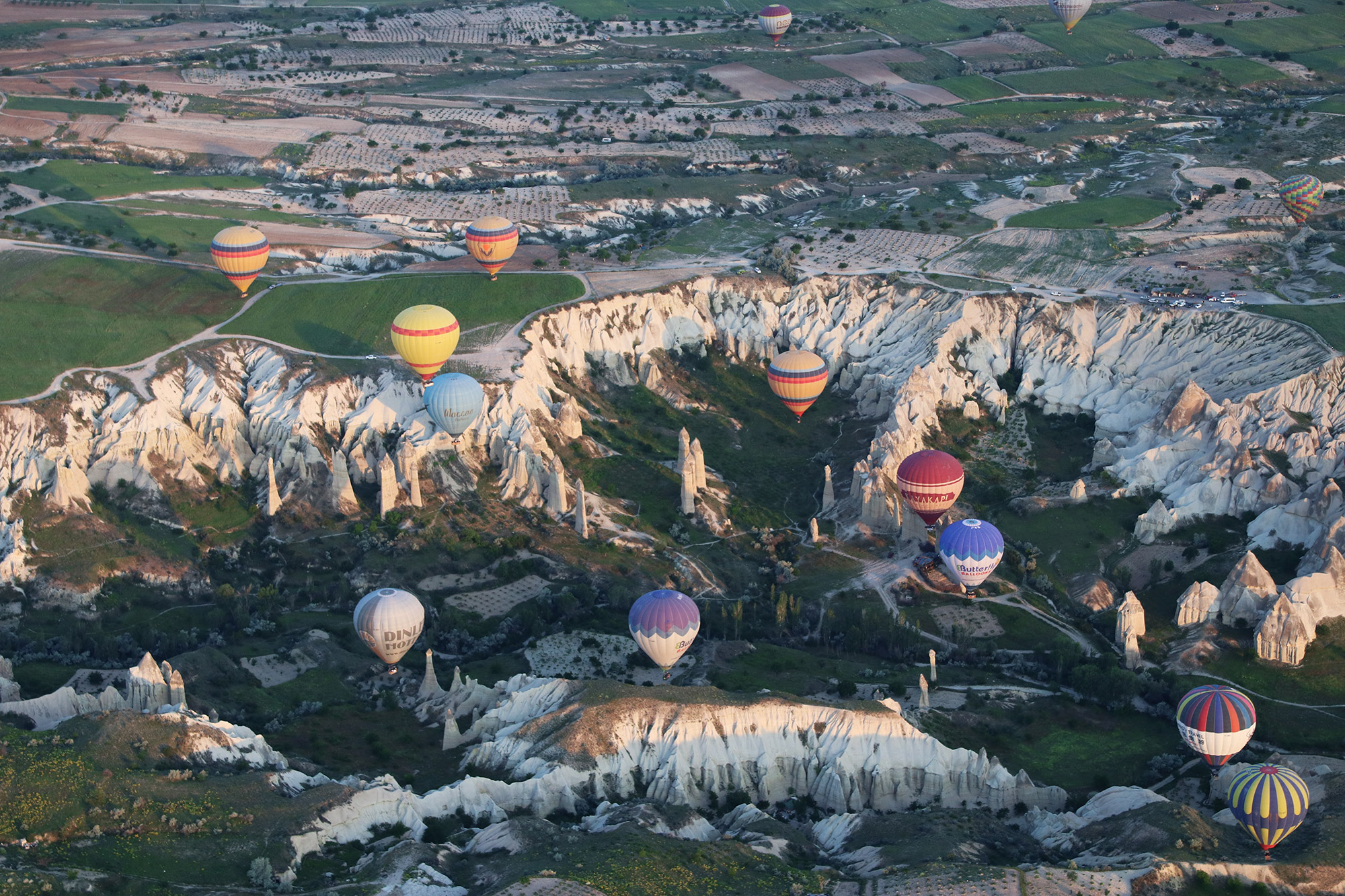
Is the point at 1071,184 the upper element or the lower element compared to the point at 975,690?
upper

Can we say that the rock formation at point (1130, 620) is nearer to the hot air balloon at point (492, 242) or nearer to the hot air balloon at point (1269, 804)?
the hot air balloon at point (1269, 804)

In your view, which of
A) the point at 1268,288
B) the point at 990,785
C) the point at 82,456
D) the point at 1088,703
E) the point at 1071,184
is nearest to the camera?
the point at 990,785

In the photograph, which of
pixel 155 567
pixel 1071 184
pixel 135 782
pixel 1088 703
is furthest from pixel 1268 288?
pixel 135 782

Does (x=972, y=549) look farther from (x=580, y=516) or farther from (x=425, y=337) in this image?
(x=425, y=337)

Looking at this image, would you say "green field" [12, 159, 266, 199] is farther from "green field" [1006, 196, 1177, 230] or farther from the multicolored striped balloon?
the multicolored striped balloon

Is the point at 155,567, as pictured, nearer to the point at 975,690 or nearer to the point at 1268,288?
the point at 975,690

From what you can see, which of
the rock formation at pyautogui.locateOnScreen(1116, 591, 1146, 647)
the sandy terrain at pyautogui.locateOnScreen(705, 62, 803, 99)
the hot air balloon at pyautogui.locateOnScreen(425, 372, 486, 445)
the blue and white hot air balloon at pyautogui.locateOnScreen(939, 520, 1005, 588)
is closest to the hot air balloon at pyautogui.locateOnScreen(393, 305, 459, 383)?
the hot air balloon at pyautogui.locateOnScreen(425, 372, 486, 445)

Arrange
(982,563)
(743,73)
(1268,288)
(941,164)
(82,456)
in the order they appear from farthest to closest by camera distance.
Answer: (743,73) < (941,164) < (1268,288) < (82,456) < (982,563)

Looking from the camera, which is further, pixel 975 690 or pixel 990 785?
pixel 975 690

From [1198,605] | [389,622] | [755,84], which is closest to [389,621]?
[389,622]
